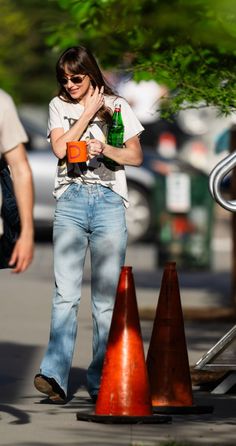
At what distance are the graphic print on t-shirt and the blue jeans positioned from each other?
0.18 feet

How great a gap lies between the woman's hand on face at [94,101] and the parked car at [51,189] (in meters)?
14.5

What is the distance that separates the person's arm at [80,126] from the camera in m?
7.45

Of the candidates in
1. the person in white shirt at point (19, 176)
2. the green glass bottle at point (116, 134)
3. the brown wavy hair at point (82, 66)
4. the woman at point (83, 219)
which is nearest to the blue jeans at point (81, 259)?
the woman at point (83, 219)

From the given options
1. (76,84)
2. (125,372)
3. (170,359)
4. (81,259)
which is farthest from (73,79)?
(125,372)

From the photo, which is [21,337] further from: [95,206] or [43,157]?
[43,157]

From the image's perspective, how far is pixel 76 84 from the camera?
7.61 m

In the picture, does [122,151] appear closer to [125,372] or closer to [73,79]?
[73,79]

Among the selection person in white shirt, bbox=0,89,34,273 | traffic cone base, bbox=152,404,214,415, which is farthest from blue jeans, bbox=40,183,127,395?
person in white shirt, bbox=0,89,34,273

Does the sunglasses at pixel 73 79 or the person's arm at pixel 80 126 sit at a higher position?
the sunglasses at pixel 73 79

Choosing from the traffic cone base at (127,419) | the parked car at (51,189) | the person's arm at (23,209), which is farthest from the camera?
the parked car at (51,189)

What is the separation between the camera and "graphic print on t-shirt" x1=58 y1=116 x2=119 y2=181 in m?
7.59

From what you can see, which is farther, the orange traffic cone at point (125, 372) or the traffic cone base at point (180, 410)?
the traffic cone base at point (180, 410)

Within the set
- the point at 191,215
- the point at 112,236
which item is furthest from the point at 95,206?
the point at 191,215

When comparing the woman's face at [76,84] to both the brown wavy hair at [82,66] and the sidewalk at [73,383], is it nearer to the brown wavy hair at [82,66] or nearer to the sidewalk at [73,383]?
the brown wavy hair at [82,66]
